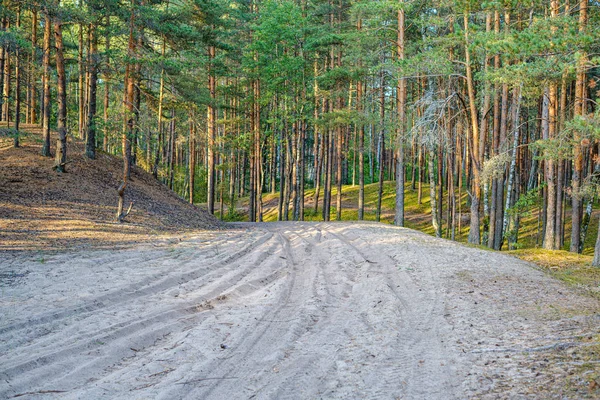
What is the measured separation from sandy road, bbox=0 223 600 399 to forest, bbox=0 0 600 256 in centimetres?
531

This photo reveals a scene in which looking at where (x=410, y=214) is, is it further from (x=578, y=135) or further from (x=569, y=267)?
(x=569, y=267)

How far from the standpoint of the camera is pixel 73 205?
14.1m

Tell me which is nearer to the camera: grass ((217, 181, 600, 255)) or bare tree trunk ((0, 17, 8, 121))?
bare tree trunk ((0, 17, 8, 121))

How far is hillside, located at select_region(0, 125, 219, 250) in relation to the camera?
11.0 m

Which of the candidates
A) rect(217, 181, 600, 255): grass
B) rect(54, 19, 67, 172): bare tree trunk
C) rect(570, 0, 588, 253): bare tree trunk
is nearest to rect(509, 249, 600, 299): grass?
rect(570, 0, 588, 253): bare tree trunk

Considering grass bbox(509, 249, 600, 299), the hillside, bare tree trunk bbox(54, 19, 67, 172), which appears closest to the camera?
grass bbox(509, 249, 600, 299)

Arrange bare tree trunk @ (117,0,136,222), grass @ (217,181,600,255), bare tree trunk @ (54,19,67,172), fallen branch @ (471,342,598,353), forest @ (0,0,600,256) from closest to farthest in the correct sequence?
fallen branch @ (471,342,598,353), forest @ (0,0,600,256), bare tree trunk @ (117,0,136,222), bare tree trunk @ (54,19,67,172), grass @ (217,181,600,255)

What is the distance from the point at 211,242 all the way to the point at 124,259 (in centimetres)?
352

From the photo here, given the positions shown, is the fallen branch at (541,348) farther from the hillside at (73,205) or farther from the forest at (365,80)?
the hillside at (73,205)

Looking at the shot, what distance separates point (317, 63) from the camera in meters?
29.3

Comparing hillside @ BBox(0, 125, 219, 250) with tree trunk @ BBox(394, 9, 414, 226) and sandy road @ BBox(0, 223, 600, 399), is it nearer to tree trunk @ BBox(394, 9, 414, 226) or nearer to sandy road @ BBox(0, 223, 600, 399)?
sandy road @ BBox(0, 223, 600, 399)

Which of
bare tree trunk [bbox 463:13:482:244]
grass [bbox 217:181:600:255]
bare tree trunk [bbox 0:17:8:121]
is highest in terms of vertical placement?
bare tree trunk [bbox 0:17:8:121]

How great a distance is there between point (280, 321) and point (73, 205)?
11.2m

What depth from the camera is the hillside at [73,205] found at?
1099 centimetres
